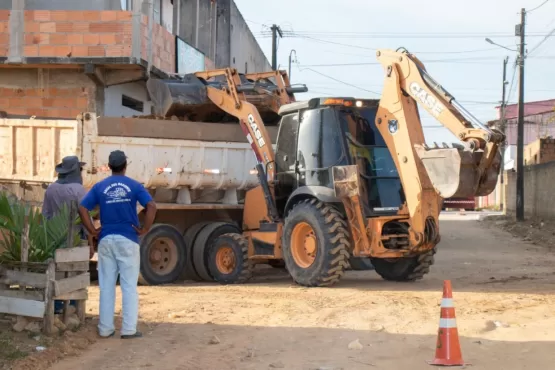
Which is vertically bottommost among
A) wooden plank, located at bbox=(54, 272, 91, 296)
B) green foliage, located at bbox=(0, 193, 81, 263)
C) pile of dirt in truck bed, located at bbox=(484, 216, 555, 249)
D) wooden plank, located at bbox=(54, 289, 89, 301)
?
pile of dirt in truck bed, located at bbox=(484, 216, 555, 249)

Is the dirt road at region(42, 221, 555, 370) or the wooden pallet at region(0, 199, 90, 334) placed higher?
the wooden pallet at region(0, 199, 90, 334)

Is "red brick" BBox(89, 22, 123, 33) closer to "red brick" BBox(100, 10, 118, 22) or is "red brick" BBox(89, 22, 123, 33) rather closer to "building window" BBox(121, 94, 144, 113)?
"red brick" BBox(100, 10, 118, 22)

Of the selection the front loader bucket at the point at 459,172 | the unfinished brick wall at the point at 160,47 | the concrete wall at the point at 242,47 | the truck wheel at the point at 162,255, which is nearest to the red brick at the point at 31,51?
the unfinished brick wall at the point at 160,47

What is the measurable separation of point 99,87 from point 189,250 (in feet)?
20.1

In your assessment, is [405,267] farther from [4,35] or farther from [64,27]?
[4,35]

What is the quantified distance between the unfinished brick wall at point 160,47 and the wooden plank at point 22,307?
11116mm

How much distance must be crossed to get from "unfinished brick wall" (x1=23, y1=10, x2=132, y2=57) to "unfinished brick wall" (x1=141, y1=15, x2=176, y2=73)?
0.53 m

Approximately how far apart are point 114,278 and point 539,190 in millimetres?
25861

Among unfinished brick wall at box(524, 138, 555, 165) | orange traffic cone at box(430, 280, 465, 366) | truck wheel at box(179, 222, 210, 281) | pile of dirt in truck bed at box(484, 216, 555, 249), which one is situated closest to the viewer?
orange traffic cone at box(430, 280, 465, 366)

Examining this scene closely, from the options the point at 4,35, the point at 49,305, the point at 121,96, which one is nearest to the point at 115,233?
the point at 49,305

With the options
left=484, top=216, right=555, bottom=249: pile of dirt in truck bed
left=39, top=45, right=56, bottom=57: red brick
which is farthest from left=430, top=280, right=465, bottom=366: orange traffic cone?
left=484, top=216, right=555, bottom=249: pile of dirt in truck bed

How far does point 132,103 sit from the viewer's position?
2102cm

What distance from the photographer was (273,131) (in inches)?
568

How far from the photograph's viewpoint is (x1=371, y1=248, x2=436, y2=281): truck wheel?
1262 centimetres
